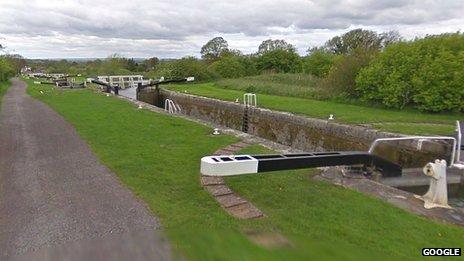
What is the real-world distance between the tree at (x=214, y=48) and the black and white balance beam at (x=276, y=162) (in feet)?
184

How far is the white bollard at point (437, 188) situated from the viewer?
15.7 ft

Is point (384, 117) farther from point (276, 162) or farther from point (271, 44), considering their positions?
point (271, 44)

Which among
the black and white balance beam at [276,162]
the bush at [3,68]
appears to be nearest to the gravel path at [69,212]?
the black and white balance beam at [276,162]

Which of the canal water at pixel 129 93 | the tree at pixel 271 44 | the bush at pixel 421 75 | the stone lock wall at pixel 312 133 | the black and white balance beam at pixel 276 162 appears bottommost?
the canal water at pixel 129 93

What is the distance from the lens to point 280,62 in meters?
42.6

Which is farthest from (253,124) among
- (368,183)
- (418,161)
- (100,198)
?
(100,198)

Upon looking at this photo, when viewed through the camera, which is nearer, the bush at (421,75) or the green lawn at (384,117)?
the green lawn at (384,117)

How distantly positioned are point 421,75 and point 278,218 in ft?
33.6

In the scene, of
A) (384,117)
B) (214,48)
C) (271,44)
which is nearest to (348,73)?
(384,117)

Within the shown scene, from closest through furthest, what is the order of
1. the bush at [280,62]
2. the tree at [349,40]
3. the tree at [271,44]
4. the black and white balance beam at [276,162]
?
the black and white balance beam at [276,162] → the bush at [280,62] → the tree at [349,40] → the tree at [271,44]

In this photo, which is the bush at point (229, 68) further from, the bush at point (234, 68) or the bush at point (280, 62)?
the bush at point (280, 62)

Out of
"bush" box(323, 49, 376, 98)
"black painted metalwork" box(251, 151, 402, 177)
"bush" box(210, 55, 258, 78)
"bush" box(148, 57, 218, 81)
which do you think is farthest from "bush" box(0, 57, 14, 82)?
"black painted metalwork" box(251, 151, 402, 177)

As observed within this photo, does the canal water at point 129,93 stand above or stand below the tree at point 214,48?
below

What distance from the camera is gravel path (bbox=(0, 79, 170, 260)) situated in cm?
351
